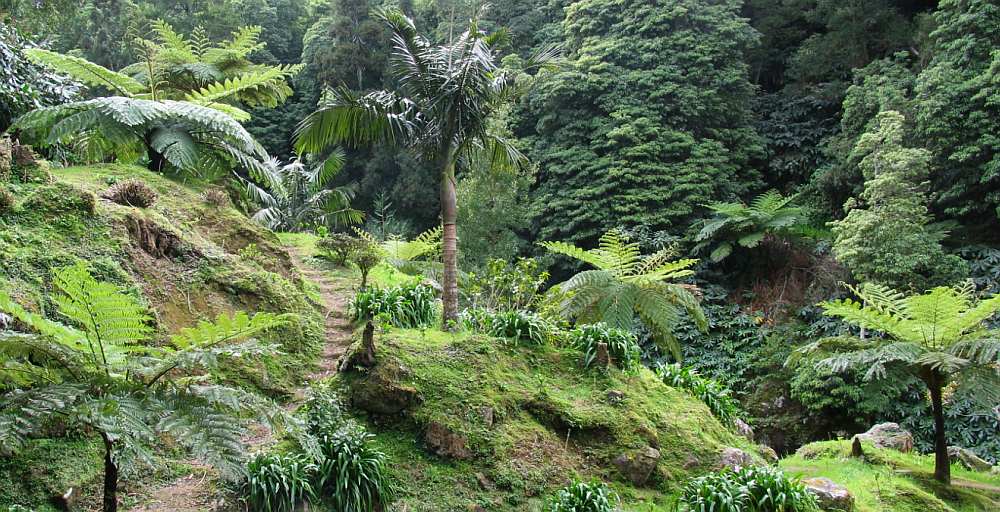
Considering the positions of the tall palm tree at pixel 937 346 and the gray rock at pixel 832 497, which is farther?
the tall palm tree at pixel 937 346

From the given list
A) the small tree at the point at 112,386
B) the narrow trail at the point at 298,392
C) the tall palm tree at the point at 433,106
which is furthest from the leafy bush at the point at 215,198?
the small tree at the point at 112,386

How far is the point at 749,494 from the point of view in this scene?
5570 millimetres

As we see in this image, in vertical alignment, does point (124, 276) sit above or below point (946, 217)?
below

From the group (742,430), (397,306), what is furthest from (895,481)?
(397,306)

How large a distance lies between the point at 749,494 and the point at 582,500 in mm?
1492

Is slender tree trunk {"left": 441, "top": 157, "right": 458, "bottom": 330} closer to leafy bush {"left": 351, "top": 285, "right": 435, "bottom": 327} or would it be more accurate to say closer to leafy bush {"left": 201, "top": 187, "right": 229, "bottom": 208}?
leafy bush {"left": 351, "top": 285, "right": 435, "bottom": 327}

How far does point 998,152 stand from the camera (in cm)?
1250

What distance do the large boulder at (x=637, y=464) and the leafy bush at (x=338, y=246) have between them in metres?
5.86

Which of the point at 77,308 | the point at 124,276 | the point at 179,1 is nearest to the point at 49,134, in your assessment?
the point at 124,276

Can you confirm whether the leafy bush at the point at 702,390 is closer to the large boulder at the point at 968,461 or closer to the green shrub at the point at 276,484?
the large boulder at the point at 968,461

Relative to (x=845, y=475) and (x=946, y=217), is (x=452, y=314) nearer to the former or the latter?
(x=845, y=475)

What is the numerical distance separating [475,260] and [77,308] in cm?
1315

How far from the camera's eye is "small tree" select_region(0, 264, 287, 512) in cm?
300

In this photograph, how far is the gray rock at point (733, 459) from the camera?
6466 mm
